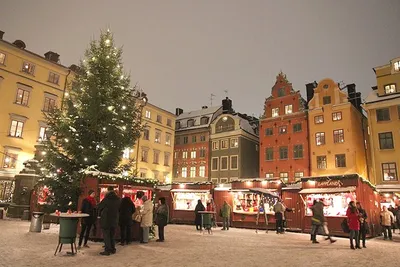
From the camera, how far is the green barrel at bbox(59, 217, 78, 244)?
8836 mm

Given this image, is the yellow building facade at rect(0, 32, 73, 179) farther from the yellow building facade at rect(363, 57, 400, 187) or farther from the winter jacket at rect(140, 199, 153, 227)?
the yellow building facade at rect(363, 57, 400, 187)

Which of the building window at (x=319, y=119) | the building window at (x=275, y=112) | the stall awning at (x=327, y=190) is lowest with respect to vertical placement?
the stall awning at (x=327, y=190)

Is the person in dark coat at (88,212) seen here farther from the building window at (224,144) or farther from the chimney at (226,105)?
the chimney at (226,105)

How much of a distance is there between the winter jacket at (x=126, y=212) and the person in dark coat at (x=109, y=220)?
173 centimetres

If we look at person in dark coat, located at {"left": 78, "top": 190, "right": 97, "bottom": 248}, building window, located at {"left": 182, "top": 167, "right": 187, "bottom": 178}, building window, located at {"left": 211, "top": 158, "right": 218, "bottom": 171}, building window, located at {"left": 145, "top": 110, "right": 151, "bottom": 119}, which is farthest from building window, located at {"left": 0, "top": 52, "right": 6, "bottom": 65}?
building window, located at {"left": 211, "top": 158, "right": 218, "bottom": 171}

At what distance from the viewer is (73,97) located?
56.6 feet

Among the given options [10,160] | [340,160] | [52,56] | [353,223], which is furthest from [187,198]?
[52,56]

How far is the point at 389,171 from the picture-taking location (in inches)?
1142

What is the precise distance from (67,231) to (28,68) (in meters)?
27.2

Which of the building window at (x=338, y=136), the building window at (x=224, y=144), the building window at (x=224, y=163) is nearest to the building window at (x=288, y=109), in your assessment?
the building window at (x=338, y=136)

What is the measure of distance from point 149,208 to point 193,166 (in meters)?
31.7

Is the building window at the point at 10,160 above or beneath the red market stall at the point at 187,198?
above

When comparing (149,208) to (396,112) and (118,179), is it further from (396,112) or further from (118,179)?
(396,112)

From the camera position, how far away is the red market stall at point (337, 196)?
1788 centimetres
